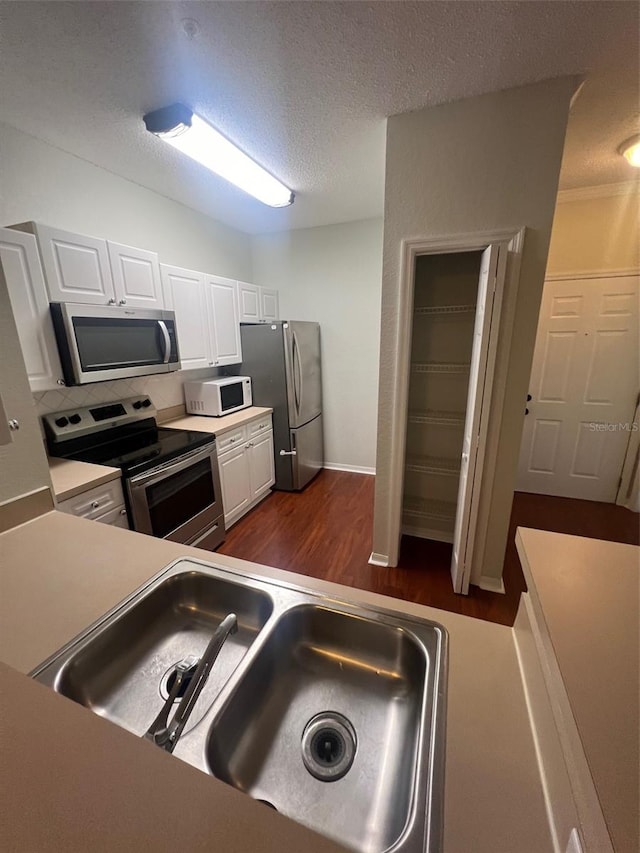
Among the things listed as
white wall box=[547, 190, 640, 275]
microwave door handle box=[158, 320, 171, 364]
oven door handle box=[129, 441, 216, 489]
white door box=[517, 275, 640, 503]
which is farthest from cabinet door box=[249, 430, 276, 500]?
white wall box=[547, 190, 640, 275]

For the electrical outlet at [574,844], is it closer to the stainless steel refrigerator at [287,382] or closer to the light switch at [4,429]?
the light switch at [4,429]

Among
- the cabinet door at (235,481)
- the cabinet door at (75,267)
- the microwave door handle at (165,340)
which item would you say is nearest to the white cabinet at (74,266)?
the cabinet door at (75,267)

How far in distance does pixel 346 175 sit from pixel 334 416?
2282mm

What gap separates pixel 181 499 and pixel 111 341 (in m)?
Result: 1.05

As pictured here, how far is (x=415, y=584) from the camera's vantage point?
7.31 ft

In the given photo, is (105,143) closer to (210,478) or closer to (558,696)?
(210,478)

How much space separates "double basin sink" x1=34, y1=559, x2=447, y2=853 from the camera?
2.20 ft

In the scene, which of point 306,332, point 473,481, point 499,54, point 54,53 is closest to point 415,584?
point 473,481

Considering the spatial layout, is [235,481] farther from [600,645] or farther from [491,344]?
[600,645]

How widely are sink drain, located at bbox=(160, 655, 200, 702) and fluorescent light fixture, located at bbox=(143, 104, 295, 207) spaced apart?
2298 millimetres

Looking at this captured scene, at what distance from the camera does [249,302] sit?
338 centimetres

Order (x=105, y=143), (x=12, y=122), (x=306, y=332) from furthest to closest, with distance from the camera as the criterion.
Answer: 1. (x=306, y=332)
2. (x=105, y=143)
3. (x=12, y=122)

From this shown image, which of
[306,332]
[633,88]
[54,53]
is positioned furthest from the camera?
[306,332]

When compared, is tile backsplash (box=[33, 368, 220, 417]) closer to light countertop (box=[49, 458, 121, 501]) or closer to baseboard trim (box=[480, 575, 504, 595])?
light countertop (box=[49, 458, 121, 501])
